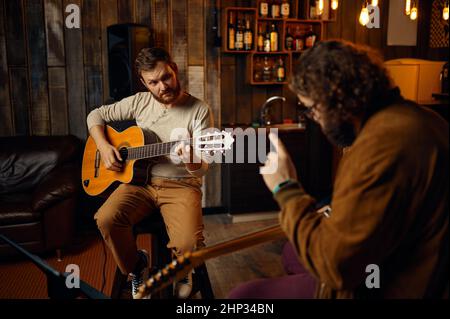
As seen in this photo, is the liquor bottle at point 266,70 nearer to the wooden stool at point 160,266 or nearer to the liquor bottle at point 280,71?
the liquor bottle at point 280,71

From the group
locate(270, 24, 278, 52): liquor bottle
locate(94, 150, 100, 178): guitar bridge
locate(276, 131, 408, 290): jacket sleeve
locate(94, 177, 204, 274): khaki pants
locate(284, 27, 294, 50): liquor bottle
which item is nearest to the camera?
locate(276, 131, 408, 290): jacket sleeve

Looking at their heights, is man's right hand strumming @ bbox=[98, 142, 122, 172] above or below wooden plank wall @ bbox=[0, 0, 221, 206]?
below

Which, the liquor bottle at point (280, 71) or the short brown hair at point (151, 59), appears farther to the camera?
the liquor bottle at point (280, 71)

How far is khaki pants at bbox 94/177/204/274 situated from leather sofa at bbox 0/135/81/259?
0.97 meters

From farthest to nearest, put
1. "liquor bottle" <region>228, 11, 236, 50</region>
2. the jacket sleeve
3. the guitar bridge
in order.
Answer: "liquor bottle" <region>228, 11, 236, 50</region> < the guitar bridge < the jacket sleeve

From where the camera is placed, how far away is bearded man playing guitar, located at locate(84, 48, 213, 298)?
2.19 meters

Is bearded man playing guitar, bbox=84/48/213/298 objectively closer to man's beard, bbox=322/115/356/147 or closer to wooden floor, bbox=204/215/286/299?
wooden floor, bbox=204/215/286/299

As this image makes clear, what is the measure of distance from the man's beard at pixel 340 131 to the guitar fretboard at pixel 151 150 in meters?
1.02

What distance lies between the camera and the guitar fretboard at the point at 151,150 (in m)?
2.22

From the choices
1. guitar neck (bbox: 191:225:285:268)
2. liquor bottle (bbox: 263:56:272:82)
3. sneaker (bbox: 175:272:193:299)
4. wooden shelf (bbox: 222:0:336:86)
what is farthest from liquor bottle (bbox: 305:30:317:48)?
guitar neck (bbox: 191:225:285:268)

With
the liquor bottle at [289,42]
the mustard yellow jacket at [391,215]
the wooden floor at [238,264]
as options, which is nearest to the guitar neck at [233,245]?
the mustard yellow jacket at [391,215]

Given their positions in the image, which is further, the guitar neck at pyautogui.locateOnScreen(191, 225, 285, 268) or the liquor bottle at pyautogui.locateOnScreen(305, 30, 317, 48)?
the liquor bottle at pyautogui.locateOnScreen(305, 30, 317, 48)

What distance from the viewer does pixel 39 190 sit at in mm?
3182

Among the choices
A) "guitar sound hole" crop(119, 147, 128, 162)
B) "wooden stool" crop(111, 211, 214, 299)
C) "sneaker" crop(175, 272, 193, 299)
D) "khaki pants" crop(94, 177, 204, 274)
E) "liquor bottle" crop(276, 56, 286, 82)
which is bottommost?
"sneaker" crop(175, 272, 193, 299)
